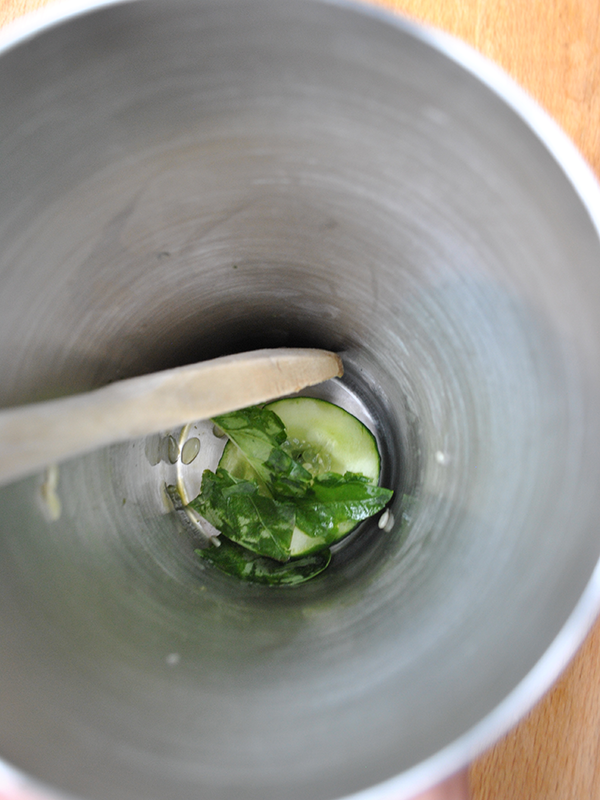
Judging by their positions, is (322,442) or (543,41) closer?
(543,41)

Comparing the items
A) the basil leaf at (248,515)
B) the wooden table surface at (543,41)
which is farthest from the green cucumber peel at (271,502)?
the wooden table surface at (543,41)

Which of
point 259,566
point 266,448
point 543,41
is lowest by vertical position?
point 259,566

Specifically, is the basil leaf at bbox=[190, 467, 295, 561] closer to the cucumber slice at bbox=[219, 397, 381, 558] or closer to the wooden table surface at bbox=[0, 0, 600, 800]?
the cucumber slice at bbox=[219, 397, 381, 558]

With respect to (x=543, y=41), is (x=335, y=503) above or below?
below

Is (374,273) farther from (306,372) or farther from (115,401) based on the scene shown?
(115,401)

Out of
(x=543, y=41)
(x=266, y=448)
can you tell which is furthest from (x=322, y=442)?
(x=543, y=41)

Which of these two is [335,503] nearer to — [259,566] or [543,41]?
[259,566]

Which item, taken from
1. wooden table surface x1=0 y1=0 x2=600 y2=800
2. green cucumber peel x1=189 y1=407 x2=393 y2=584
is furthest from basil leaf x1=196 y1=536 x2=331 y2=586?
wooden table surface x1=0 y1=0 x2=600 y2=800
